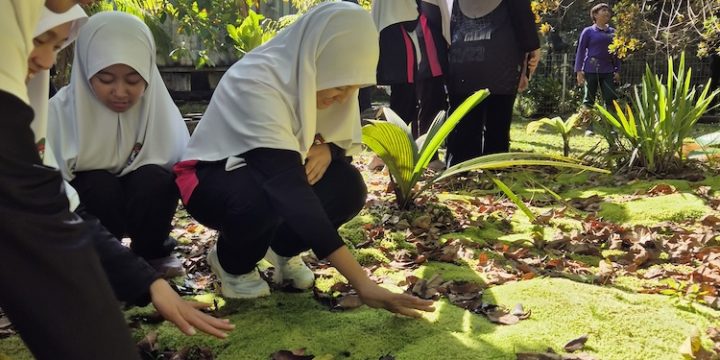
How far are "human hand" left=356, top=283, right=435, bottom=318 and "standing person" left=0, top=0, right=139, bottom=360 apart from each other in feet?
2.80

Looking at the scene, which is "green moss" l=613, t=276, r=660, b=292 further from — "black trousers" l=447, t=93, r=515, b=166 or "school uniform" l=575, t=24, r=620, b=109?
"school uniform" l=575, t=24, r=620, b=109

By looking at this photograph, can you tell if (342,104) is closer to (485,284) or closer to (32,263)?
(485,284)

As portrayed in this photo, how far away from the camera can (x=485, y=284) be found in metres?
2.38

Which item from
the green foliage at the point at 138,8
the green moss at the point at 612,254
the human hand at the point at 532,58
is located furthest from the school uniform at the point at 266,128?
the green foliage at the point at 138,8

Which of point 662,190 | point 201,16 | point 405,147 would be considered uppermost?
point 201,16

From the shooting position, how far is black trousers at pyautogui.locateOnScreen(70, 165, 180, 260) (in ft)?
7.63

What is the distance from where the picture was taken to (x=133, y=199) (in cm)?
238

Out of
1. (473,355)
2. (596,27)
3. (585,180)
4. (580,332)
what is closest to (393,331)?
(473,355)

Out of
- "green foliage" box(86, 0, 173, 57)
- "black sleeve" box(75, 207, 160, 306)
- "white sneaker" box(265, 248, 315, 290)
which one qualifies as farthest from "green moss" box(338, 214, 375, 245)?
"green foliage" box(86, 0, 173, 57)

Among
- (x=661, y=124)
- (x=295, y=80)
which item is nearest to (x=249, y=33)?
(x=661, y=124)

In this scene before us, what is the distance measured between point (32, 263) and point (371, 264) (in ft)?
6.08

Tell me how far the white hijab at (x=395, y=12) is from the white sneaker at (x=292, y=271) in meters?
2.47

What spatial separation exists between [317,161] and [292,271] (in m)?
0.43

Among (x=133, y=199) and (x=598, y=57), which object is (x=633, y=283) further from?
(x=598, y=57)
